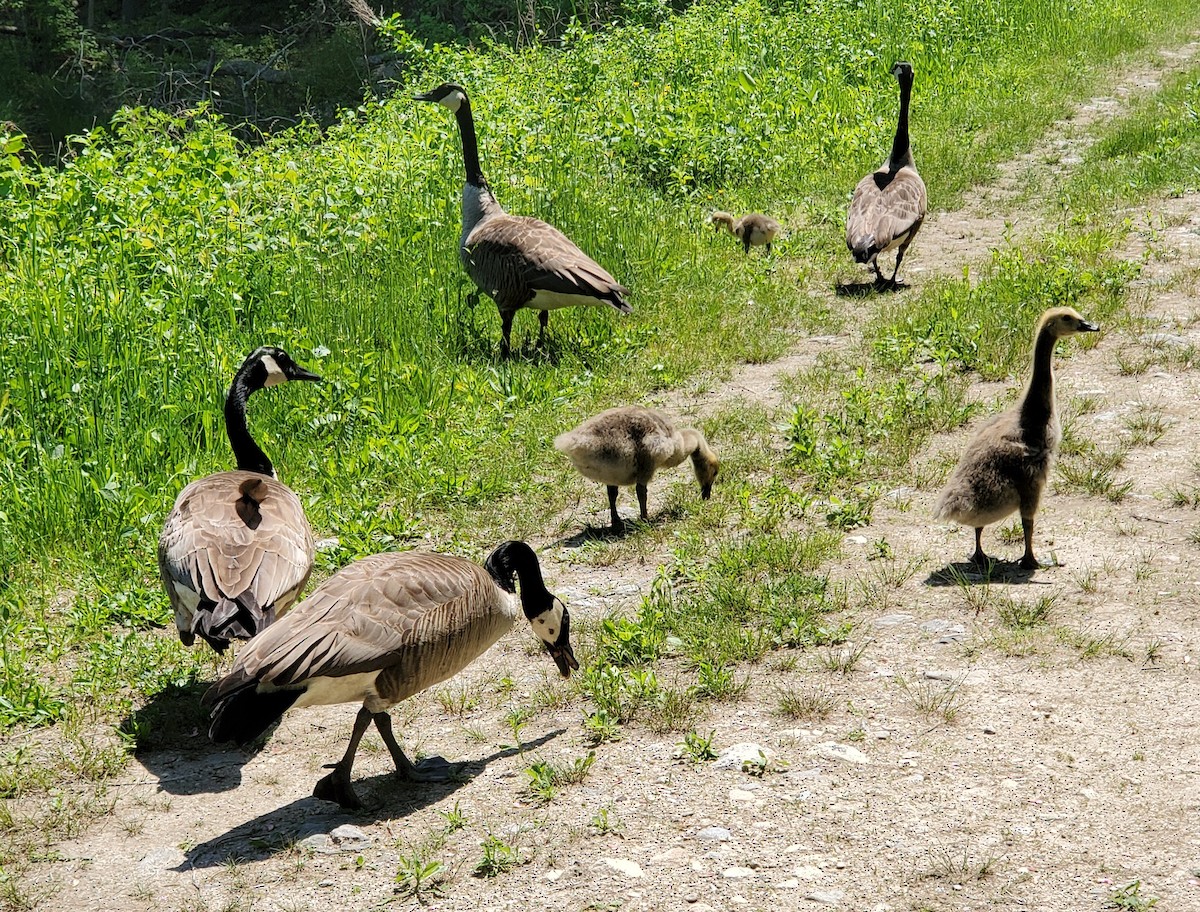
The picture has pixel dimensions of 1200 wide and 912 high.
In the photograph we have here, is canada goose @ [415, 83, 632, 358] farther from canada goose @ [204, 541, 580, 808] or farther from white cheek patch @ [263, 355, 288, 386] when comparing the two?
canada goose @ [204, 541, 580, 808]

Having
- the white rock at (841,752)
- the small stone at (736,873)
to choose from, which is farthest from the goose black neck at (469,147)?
the small stone at (736,873)

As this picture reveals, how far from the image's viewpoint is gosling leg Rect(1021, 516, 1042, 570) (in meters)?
6.09

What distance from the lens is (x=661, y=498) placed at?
779cm

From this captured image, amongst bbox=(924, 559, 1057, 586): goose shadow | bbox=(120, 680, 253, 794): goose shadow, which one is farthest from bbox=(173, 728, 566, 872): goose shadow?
bbox=(924, 559, 1057, 586): goose shadow

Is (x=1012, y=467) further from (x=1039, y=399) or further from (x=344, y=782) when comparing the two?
(x=344, y=782)

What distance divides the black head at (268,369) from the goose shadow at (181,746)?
1869 mm

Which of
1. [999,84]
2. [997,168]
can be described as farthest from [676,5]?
[997,168]

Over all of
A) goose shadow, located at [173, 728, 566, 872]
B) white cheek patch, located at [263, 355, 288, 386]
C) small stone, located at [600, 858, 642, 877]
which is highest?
white cheek patch, located at [263, 355, 288, 386]

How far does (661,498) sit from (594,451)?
0.99 metres

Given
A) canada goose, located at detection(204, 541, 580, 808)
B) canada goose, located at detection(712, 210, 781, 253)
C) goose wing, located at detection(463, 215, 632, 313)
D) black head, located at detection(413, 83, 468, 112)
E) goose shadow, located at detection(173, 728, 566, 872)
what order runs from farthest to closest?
canada goose, located at detection(712, 210, 781, 253), black head, located at detection(413, 83, 468, 112), goose wing, located at detection(463, 215, 632, 313), goose shadow, located at detection(173, 728, 566, 872), canada goose, located at detection(204, 541, 580, 808)

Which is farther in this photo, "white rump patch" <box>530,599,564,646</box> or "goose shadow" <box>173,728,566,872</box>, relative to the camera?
"white rump patch" <box>530,599,564,646</box>

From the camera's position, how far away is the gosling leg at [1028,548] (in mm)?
6094

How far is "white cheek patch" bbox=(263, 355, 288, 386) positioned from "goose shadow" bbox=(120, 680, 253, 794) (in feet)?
6.30

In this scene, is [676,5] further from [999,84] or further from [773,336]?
[773,336]
